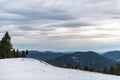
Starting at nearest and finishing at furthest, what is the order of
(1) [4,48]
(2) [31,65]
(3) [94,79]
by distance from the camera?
(3) [94,79]
(2) [31,65]
(1) [4,48]

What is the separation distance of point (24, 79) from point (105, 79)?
6965mm

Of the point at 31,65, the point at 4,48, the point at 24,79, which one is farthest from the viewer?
the point at 4,48

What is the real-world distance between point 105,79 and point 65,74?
352 centimetres

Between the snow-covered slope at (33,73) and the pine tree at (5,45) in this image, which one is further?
the pine tree at (5,45)

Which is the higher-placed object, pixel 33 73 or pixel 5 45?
pixel 5 45

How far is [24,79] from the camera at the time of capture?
83.4 feet

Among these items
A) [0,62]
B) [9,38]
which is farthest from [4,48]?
[0,62]

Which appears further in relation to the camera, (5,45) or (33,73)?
(5,45)

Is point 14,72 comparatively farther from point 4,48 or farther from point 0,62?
point 4,48

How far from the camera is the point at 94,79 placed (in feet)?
89.2

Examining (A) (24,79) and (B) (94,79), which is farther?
(B) (94,79)

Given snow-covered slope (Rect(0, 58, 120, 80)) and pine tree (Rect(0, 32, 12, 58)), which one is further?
pine tree (Rect(0, 32, 12, 58))

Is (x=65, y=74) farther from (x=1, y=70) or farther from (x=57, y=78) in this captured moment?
(x=1, y=70)

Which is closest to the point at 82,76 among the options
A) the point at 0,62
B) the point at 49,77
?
the point at 49,77
